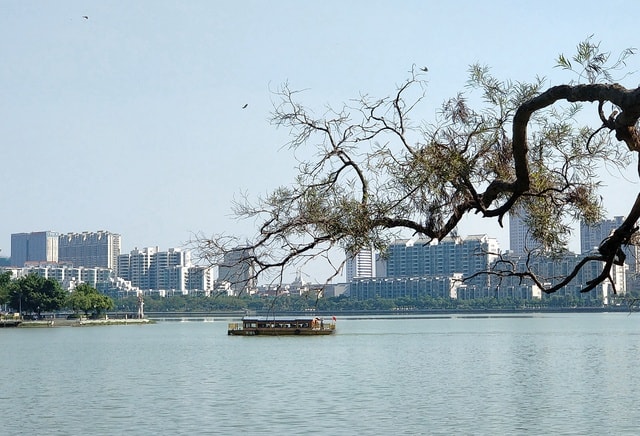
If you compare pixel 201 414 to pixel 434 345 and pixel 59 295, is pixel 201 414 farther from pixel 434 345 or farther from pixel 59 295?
pixel 59 295

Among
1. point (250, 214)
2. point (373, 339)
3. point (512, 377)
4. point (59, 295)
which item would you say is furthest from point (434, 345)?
point (250, 214)

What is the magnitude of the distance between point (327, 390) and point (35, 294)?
81.5 meters

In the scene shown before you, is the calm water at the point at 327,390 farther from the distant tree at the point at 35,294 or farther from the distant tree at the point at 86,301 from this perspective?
the distant tree at the point at 86,301

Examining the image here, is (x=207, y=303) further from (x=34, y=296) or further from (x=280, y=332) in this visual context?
(x=280, y=332)

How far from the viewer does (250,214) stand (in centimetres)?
536

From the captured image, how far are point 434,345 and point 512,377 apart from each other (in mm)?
28584

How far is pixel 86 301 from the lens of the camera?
120 metres

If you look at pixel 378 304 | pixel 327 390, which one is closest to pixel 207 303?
pixel 378 304

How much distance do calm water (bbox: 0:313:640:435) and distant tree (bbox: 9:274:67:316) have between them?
45716 millimetres

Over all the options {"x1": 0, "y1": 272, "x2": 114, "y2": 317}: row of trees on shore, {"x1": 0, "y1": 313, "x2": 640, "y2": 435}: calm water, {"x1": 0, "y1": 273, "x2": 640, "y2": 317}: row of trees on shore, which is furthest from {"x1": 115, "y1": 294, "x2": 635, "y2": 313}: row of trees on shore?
{"x1": 0, "y1": 313, "x2": 640, "y2": 435}: calm water

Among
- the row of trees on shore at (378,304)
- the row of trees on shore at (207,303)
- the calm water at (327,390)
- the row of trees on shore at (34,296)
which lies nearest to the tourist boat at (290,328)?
the calm water at (327,390)

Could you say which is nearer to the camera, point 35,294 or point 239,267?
point 239,267

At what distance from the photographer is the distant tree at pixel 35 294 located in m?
113

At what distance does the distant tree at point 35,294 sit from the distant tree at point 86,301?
129 inches
